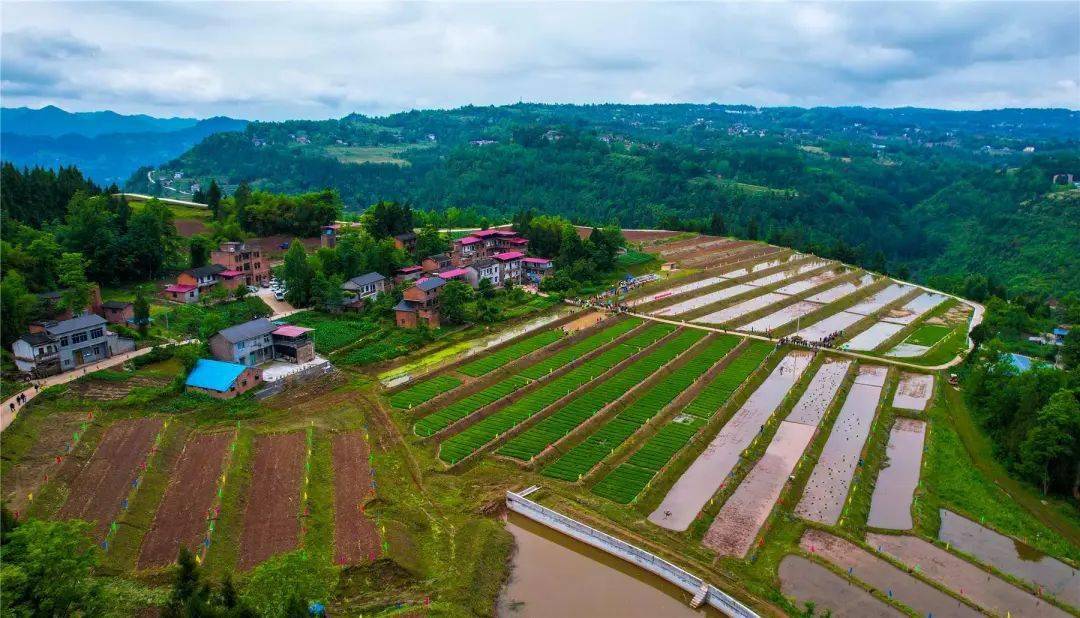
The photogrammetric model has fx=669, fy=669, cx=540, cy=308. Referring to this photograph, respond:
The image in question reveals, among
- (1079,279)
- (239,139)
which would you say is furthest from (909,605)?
(239,139)

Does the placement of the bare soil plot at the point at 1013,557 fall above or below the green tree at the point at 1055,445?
below

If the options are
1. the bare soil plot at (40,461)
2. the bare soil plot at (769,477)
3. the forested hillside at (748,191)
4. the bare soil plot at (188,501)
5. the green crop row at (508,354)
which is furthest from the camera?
the forested hillside at (748,191)

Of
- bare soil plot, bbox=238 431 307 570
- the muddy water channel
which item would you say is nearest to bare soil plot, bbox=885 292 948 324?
the muddy water channel

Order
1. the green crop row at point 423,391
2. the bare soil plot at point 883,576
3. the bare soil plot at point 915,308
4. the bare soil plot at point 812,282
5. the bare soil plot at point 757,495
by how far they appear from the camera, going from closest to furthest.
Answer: the bare soil plot at point 883,576
the bare soil plot at point 757,495
the green crop row at point 423,391
the bare soil plot at point 915,308
the bare soil plot at point 812,282

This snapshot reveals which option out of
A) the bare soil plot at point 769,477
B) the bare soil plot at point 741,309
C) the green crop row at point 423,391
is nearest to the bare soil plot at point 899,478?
the bare soil plot at point 769,477

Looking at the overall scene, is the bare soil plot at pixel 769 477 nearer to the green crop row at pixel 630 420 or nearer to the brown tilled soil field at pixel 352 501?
the green crop row at pixel 630 420

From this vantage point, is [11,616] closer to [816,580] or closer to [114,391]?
[114,391]

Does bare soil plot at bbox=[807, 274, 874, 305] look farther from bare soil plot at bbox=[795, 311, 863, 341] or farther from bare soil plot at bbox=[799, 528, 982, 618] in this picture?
bare soil plot at bbox=[799, 528, 982, 618]
